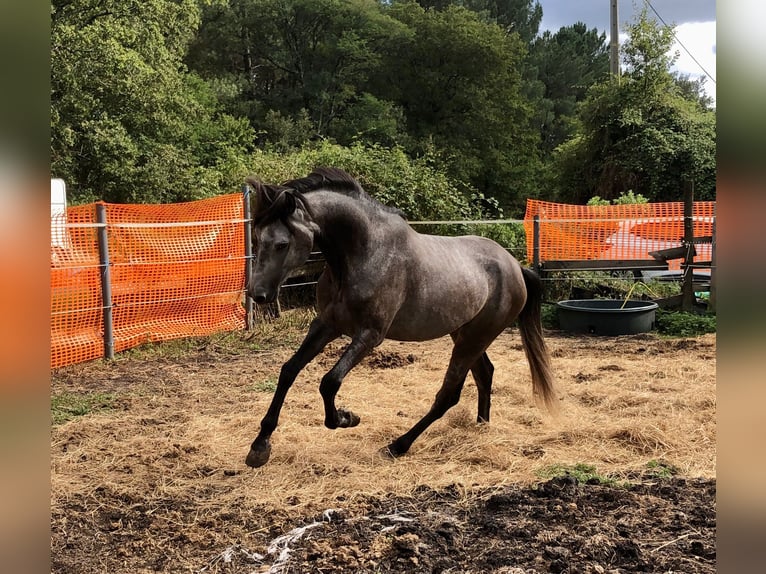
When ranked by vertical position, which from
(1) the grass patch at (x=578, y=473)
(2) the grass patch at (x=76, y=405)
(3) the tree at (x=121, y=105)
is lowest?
(2) the grass patch at (x=76, y=405)

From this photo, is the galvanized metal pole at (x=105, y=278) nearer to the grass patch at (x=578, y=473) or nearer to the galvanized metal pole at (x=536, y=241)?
the grass patch at (x=578, y=473)

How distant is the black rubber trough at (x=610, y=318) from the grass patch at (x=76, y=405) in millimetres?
5626

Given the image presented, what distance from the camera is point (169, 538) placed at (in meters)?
2.82

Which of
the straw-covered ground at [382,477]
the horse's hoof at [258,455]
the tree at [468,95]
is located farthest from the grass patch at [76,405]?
the tree at [468,95]

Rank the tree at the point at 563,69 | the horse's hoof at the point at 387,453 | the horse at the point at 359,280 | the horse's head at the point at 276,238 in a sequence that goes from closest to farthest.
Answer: the horse's head at the point at 276,238, the horse at the point at 359,280, the horse's hoof at the point at 387,453, the tree at the point at 563,69

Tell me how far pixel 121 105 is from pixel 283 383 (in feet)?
39.6

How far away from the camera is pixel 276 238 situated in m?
3.07

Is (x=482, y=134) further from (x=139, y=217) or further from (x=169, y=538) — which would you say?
(x=169, y=538)

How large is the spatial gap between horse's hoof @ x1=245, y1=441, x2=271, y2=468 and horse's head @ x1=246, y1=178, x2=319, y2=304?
2.93ft

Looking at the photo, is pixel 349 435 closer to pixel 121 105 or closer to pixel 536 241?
pixel 536 241

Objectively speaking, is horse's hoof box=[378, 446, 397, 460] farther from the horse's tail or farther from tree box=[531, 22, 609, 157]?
tree box=[531, 22, 609, 157]

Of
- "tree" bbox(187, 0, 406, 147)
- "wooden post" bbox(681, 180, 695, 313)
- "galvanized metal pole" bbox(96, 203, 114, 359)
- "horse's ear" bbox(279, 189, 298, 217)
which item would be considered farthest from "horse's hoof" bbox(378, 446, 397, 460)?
"tree" bbox(187, 0, 406, 147)

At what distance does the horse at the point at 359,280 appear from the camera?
Answer: 10.3 ft
